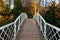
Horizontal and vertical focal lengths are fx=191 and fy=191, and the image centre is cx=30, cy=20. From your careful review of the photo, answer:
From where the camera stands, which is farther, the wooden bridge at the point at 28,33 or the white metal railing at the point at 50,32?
the wooden bridge at the point at 28,33

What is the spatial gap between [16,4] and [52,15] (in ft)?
61.5

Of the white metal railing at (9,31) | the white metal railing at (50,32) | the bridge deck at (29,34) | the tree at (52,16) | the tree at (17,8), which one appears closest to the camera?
the white metal railing at (9,31)

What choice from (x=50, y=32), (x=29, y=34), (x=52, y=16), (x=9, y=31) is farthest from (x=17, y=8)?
(x=9, y=31)

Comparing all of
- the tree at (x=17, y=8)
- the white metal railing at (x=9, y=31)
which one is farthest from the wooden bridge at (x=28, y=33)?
the tree at (x=17, y=8)

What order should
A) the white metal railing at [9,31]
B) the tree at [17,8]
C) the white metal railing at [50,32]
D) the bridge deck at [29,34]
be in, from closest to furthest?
the white metal railing at [9,31], the white metal railing at [50,32], the bridge deck at [29,34], the tree at [17,8]

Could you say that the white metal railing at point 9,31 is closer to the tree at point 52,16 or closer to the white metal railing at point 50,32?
the white metal railing at point 50,32

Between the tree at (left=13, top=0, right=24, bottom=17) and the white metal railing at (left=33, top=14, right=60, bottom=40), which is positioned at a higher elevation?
the white metal railing at (left=33, top=14, right=60, bottom=40)

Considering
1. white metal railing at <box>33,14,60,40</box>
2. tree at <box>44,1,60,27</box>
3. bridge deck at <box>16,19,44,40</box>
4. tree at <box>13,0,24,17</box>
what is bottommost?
tree at <box>13,0,24,17</box>

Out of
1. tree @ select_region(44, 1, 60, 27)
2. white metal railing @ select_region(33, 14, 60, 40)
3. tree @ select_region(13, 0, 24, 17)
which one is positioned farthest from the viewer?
tree @ select_region(13, 0, 24, 17)

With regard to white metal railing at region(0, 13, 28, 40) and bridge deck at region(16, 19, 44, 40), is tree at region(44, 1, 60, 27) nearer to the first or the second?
bridge deck at region(16, 19, 44, 40)

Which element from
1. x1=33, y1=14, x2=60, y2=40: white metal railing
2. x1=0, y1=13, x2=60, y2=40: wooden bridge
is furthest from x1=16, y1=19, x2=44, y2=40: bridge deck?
x1=33, y1=14, x2=60, y2=40: white metal railing

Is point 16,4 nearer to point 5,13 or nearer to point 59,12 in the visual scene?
point 5,13

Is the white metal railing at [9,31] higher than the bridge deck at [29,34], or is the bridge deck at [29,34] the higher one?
the white metal railing at [9,31]

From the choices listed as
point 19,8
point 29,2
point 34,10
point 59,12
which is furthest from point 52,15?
point 29,2
